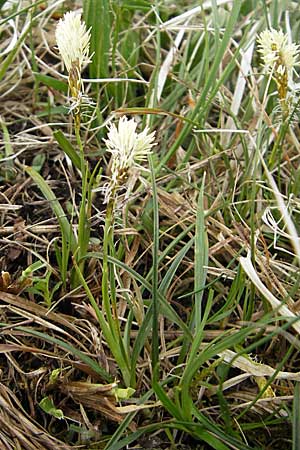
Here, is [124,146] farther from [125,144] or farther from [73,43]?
[73,43]

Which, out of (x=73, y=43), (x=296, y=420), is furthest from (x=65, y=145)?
(x=296, y=420)

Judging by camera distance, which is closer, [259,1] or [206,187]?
[206,187]

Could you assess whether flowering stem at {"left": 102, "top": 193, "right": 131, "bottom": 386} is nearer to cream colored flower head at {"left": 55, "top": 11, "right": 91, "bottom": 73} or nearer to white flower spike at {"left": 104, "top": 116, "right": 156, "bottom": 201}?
white flower spike at {"left": 104, "top": 116, "right": 156, "bottom": 201}

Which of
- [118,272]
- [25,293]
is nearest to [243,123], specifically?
[118,272]

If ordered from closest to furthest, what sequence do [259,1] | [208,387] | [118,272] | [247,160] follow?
[208,387]
[118,272]
[247,160]
[259,1]

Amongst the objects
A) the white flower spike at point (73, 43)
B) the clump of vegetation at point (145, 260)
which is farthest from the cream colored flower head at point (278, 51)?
the white flower spike at point (73, 43)

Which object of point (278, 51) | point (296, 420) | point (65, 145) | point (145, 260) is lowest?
point (296, 420)

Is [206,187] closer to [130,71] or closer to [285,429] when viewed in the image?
[130,71]

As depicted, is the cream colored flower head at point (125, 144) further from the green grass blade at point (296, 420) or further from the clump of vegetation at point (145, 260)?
the green grass blade at point (296, 420)

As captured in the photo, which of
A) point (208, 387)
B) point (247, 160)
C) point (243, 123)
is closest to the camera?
point (208, 387)
